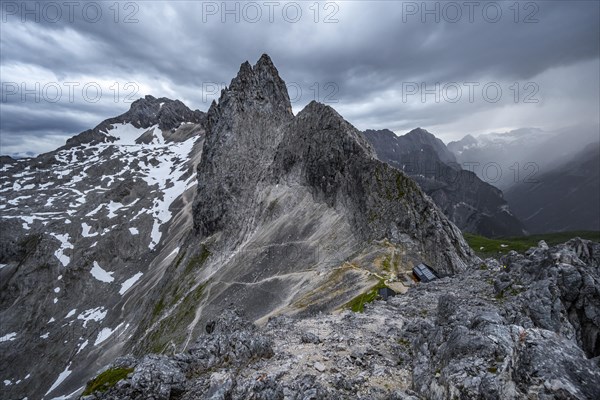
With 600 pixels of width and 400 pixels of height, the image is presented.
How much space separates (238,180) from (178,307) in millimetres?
42499

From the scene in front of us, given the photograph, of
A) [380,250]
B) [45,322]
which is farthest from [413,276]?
[45,322]

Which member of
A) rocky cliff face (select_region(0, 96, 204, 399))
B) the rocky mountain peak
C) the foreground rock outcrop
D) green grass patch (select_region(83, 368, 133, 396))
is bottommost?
rocky cliff face (select_region(0, 96, 204, 399))

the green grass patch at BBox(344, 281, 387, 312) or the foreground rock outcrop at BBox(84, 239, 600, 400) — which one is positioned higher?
the foreground rock outcrop at BBox(84, 239, 600, 400)

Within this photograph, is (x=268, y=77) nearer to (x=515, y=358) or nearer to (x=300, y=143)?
(x=300, y=143)

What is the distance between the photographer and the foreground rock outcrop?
11867 millimetres

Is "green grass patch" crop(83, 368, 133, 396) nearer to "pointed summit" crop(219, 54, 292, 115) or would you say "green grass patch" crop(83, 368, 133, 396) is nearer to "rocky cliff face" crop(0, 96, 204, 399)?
"rocky cliff face" crop(0, 96, 204, 399)

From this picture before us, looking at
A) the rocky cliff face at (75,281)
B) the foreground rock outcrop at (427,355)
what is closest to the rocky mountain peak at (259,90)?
the rocky cliff face at (75,281)

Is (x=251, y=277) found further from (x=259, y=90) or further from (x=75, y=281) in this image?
(x=75, y=281)

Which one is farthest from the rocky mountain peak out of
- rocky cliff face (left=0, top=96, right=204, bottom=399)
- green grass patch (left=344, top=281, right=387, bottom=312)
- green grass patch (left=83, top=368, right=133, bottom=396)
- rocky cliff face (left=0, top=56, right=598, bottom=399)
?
green grass patch (left=83, top=368, right=133, bottom=396)

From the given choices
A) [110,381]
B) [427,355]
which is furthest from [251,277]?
[427,355]

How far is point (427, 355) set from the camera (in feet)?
55.3

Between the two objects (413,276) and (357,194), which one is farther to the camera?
(357,194)

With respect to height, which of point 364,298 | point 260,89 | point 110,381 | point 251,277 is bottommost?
point 251,277

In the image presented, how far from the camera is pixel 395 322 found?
25.8m
